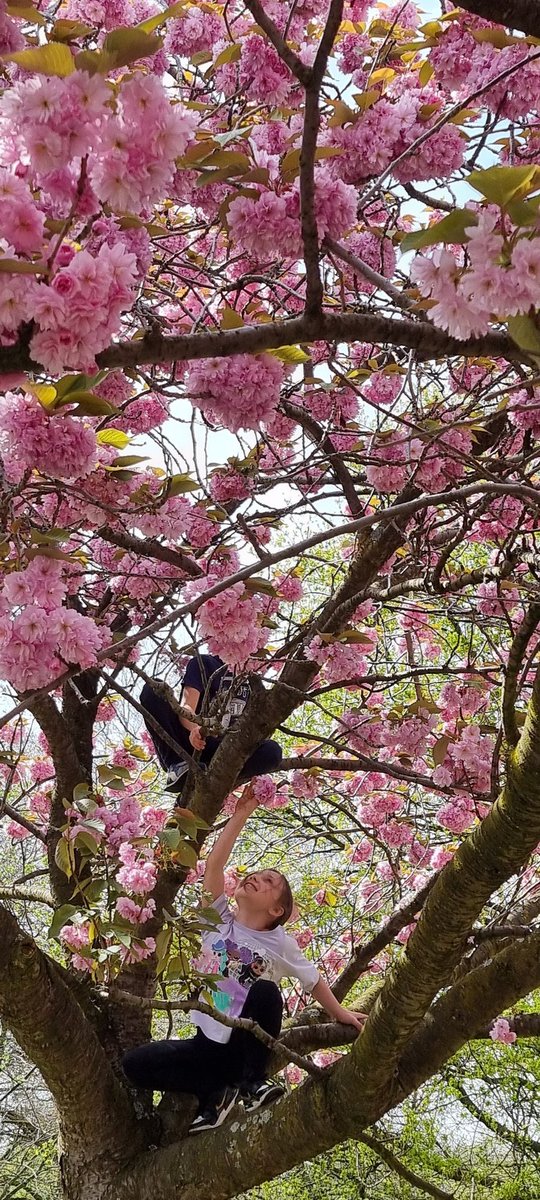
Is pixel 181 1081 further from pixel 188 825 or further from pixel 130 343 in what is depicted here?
pixel 130 343

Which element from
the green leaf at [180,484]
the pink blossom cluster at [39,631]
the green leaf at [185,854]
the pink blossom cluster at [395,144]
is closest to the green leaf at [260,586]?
the green leaf at [180,484]

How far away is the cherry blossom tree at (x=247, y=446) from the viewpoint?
45.8 inches

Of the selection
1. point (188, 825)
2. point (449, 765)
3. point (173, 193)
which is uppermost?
point (173, 193)

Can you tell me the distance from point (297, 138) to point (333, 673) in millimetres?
1905

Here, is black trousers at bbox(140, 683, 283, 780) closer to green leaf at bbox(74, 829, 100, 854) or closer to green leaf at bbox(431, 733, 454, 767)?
green leaf at bbox(431, 733, 454, 767)

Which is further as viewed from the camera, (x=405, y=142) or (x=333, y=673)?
(x=333, y=673)

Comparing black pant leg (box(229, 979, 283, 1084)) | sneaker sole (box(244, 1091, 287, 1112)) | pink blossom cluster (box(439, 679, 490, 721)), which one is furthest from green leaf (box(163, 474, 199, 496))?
pink blossom cluster (box(439, 679, 490, 721))

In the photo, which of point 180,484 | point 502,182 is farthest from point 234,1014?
point 502,182

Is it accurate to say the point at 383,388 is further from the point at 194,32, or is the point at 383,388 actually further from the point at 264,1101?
the point at 264,1101

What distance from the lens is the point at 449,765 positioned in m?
3.37

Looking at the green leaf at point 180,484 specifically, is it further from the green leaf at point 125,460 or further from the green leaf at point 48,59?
the green leaf at point 48,59

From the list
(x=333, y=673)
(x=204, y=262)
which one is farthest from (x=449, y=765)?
(x=204, y=262)

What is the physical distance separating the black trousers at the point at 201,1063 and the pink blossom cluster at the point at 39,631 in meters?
1.54

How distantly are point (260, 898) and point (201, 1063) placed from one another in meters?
0.57
